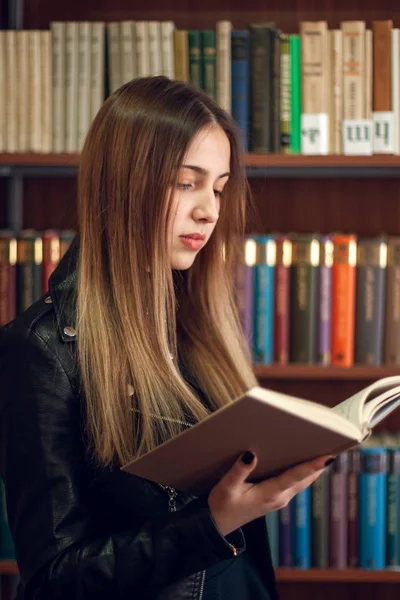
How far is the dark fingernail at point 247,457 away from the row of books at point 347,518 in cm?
92

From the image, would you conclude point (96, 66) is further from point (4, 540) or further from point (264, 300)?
point (4, 540)

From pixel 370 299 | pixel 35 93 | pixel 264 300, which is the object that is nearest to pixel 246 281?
pixel 264 300

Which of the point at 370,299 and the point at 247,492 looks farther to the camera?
the point at 370,299

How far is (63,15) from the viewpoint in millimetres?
1968

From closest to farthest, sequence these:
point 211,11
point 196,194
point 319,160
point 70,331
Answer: point 70,331 < point 196,194 < point 319,160 < point 211,11

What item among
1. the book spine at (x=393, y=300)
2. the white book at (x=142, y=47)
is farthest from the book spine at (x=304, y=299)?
the white book at (x=142, y=47)

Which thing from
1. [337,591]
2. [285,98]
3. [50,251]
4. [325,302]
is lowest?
[337,591]

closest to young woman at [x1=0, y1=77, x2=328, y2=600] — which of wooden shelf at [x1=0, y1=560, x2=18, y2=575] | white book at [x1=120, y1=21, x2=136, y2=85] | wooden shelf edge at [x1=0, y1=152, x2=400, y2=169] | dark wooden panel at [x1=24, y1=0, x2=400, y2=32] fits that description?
wooden shelf edge at [x1=0, y1=152, x2=400, y2=169]

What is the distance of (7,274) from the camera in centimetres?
170

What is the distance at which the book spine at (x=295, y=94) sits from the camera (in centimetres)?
166

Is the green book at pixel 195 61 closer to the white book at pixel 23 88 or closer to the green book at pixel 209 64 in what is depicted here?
the green book at pixel 209 64

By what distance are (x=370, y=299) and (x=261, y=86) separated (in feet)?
1.65

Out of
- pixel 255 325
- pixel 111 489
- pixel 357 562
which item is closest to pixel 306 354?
pixel 255 325

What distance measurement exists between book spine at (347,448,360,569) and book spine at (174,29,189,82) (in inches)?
34.5
